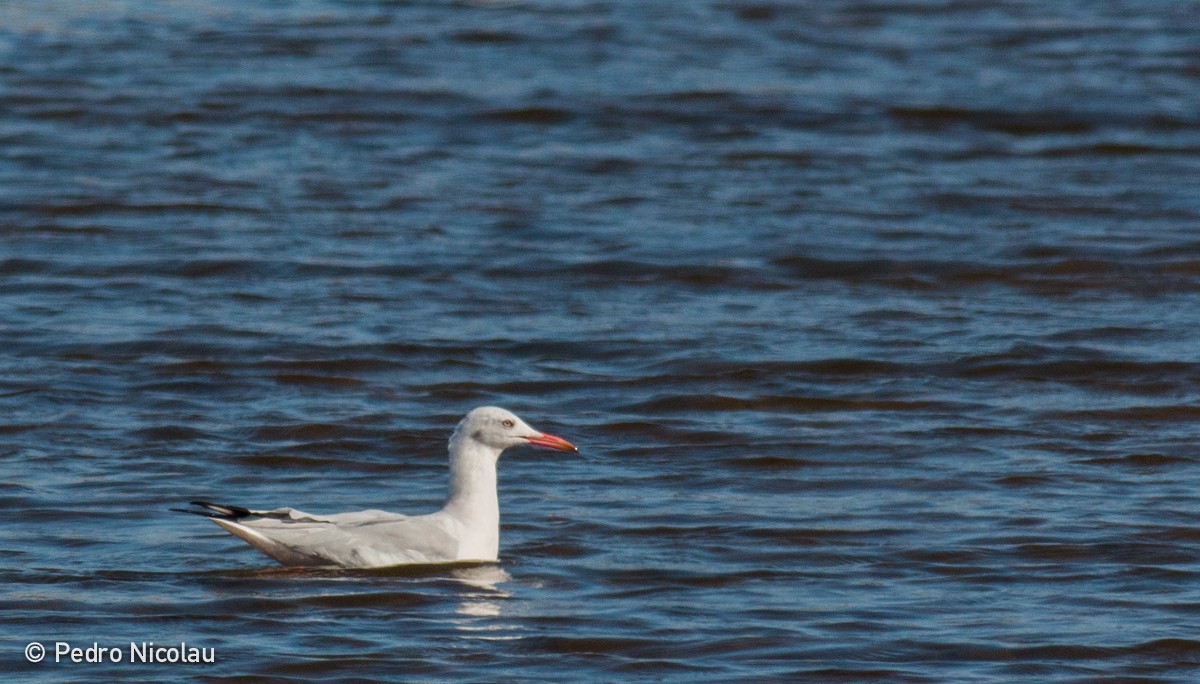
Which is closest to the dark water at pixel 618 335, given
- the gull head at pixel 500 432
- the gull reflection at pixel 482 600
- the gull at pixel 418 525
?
the gull reflection at pixel 482 600

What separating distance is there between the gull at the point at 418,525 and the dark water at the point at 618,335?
124mm

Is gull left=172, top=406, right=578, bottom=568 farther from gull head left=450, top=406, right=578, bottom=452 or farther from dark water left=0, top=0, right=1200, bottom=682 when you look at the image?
dark water left=0, top=0, right=1200, bottom=682

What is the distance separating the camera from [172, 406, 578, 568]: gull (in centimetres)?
858

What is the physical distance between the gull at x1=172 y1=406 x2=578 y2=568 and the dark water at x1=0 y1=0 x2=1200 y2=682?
124mm

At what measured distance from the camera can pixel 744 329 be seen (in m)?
13.3

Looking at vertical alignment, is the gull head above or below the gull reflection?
above

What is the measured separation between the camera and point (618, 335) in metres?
13.2

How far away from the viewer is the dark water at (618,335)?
8.31 meters

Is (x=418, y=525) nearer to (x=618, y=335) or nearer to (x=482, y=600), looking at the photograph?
(x=482, y=600)

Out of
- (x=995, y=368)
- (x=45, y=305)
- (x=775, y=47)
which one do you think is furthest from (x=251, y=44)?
(x=995, y=368)

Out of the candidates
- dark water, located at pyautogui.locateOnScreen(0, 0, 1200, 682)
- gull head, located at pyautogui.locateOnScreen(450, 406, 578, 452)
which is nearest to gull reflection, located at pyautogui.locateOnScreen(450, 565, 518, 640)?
dark water, located at pyautogui.locateOnScreen(0, 0, 1200, 682)

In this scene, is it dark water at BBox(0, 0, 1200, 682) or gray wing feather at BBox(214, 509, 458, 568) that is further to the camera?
gray wing feather at BBox(214, 509, 458, 568)

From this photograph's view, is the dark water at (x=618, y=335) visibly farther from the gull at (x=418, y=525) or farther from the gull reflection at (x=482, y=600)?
the gull at (x=418, y=525)

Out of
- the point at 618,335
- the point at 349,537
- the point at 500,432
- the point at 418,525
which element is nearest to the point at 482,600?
the point at 418,525
